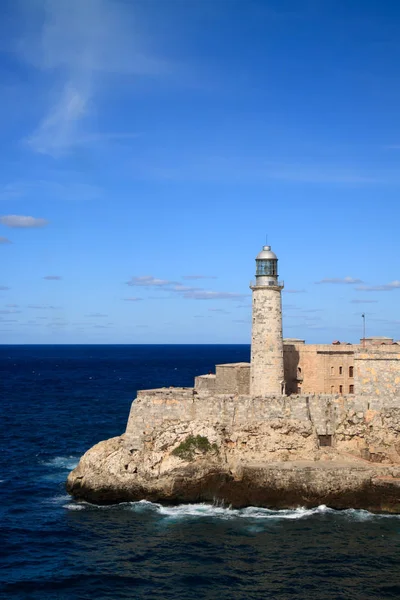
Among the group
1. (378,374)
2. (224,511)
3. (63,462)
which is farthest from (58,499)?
(378,374)

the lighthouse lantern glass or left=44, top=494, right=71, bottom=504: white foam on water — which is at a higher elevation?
the lighthouse lantern glass

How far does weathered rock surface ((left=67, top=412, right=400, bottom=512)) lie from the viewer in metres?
33.0

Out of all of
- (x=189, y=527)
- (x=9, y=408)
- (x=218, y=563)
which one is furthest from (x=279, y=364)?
(x=9, y=408)

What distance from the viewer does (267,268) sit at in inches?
1556

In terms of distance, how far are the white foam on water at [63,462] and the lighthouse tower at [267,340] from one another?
42.0 feet

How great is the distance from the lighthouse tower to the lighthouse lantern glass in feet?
0.35

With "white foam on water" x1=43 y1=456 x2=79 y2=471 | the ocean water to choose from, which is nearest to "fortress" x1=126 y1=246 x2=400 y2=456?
the ocean water

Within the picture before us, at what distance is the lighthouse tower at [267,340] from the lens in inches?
1523

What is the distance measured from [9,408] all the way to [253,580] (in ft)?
161

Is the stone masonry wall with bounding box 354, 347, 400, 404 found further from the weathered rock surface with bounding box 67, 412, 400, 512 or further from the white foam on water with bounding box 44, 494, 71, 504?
the white foam on water with bounding box 44, 494, 71, 504

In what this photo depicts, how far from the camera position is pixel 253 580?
989 inches

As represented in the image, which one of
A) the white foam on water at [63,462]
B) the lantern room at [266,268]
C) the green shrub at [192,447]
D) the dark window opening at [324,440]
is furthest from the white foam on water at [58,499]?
the lantern room at [266,268]

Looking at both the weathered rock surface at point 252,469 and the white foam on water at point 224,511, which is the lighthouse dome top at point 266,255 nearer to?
the weathered rock surface at point 252,469

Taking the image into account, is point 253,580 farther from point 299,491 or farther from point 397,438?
point 397,438
